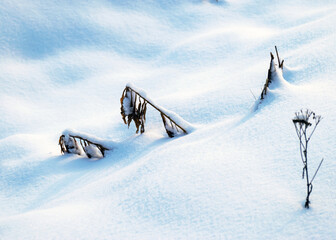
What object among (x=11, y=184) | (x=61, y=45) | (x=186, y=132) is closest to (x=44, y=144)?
(x=11, y=184)

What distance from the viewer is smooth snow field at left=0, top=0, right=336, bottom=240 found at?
1.62 meters

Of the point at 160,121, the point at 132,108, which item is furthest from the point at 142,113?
the point at 160,121

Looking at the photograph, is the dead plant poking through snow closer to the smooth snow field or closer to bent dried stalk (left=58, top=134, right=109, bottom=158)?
the smooth snow field

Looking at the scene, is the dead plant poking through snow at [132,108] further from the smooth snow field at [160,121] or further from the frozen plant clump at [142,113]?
the smooth snow field at [160,121]

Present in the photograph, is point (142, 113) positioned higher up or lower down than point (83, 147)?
higher up

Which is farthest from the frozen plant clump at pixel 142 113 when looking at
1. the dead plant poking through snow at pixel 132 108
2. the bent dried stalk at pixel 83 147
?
the bent dried stalk at pixel 83 147

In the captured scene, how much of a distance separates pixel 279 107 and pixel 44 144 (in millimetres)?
2061

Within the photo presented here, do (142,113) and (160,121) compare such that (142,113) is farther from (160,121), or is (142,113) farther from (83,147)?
(83,147)

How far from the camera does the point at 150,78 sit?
4480 millimetres

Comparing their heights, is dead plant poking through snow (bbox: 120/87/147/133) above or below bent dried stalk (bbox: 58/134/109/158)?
above

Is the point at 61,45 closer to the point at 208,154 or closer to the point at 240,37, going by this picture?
the point at 240,37

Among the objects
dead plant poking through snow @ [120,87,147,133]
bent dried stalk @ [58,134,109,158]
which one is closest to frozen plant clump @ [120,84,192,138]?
dead plant poking through snow @ [120,87,147,133]

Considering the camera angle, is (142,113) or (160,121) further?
(160,121)

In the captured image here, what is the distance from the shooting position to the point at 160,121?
293 cm
